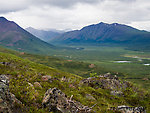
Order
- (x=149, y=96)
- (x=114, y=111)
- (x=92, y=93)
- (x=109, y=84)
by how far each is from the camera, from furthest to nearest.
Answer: (x=109, y=84) < (x=149, y=96) < (x=92, y=93) < (x=114, y=111)

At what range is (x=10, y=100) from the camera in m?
10.7

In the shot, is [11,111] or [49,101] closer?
[11,111]

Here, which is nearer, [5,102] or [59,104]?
[5,102]

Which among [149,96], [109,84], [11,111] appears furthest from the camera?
[109,84]

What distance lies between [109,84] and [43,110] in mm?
16268

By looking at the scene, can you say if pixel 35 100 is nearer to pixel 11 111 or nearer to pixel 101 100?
pixel 11 111

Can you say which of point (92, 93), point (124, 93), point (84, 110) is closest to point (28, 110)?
point (84, 110)

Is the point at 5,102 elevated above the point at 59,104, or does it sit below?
above

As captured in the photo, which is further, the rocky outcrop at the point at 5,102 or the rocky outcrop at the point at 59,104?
the rocky outcrop at the point at 59,104

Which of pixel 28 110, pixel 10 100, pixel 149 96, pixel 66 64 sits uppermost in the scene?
pixel 10 100

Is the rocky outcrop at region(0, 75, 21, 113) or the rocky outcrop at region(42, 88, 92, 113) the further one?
the rocky outcrop at region(42, 88, 92, 113)

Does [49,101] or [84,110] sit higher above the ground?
[49,101]

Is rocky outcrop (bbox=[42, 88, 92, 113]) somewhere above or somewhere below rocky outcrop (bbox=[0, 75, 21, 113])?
below

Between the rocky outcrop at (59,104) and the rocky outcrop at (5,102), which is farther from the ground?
the rocky outcrop at (5,102)
